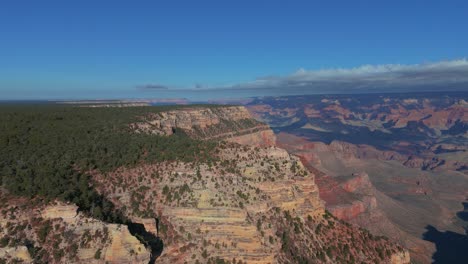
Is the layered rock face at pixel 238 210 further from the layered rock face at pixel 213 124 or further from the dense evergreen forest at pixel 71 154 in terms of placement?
the layered rock face at pixel 213 124

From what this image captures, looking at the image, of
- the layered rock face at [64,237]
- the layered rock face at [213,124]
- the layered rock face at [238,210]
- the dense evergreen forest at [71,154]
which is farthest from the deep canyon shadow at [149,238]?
the layered rock face at [213,124]

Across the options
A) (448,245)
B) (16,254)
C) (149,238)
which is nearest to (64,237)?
(16,254)

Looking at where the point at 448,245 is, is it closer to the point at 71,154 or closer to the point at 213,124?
the point at 213,124

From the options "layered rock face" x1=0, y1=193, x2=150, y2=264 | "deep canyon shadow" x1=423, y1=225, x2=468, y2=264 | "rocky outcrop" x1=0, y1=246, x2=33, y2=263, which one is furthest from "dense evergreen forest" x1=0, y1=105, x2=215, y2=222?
"deep canyon shadow" x1=423, y1=225, x2=468, y2=264

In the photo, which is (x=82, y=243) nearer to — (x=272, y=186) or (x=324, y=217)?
(x=272, y=186)

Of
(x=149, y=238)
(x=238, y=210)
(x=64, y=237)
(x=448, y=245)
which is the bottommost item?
(x=448, y=245)

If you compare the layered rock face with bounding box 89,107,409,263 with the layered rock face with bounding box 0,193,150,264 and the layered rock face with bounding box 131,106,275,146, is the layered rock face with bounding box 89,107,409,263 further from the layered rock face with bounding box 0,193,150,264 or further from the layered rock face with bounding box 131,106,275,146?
the layered rock face with bounding box 131,106,275,146

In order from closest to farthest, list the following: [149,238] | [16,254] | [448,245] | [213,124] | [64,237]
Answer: [16,254] < [64,237] < [149,238] < [448,245] < [213,124]

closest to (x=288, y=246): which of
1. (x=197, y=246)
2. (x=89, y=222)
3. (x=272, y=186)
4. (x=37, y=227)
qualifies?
(x=272, y=186)
